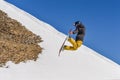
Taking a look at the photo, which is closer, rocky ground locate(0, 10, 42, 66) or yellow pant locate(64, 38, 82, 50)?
yellow pant locate(64, 38, 82, 50)

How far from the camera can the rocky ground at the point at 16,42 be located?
145 feet

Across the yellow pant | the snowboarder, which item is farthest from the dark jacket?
the yellow pant

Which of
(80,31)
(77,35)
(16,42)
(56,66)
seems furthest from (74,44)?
(16,42)

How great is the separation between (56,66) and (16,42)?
257 inches

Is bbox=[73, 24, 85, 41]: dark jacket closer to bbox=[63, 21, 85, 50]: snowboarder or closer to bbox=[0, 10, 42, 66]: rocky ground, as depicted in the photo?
bbox=[63, 21, 85, 50]: snowboarder

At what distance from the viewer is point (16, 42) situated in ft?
164

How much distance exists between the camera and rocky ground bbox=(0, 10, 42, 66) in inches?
1736

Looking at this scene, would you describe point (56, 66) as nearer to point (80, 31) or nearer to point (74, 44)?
point (80, 31)

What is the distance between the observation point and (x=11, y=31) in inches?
2106

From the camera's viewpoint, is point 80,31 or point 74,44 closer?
point 74,44

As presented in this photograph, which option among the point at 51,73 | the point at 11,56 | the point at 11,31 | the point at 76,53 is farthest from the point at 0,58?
the point at 76,53

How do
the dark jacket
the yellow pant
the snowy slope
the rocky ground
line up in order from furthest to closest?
the rocky ground → the snowy slope → the dark jacket → the yellow pant

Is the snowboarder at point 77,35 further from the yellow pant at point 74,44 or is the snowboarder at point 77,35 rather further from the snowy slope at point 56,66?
the snowy slope at point 56,66

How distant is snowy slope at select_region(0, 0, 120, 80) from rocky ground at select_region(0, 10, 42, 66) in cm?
87
